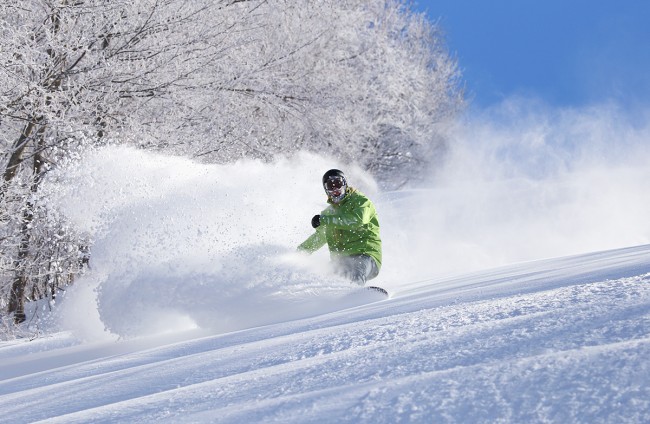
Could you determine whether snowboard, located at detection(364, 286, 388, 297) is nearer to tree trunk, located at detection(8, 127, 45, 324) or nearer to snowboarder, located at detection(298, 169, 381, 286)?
snowboarder, located at detection(298, 169, 381, 286)

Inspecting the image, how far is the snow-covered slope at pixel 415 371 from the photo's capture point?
6.08ft

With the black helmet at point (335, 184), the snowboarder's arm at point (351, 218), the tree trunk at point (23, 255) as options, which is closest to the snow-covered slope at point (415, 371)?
the snowboarder's arm at point (351, 218)

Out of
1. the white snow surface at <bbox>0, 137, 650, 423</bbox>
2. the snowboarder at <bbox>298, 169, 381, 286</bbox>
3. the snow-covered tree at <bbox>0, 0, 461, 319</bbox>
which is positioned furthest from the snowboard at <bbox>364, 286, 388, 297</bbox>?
the snow-covered tree at <bbox>0, 0, 461, 319</bbox>

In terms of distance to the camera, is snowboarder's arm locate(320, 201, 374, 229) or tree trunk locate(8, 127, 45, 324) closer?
snowboarder's arm locate(320, 201, 374, 229)

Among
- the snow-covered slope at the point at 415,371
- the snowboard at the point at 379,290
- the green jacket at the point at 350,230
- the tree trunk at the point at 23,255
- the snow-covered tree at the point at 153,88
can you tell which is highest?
the snow-covered tree at the point at 153,88

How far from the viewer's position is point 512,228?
40.4 ft

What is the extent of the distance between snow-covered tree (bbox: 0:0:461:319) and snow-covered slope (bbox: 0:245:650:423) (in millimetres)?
5446

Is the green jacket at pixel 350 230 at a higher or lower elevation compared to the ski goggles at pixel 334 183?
lower

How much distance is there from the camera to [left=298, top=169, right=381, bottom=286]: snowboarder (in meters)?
6.50

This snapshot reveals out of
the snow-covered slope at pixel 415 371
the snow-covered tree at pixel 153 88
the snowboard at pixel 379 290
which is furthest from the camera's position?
the snow-covered tree at pixel 153 88

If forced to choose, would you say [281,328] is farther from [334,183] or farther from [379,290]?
[334,183]

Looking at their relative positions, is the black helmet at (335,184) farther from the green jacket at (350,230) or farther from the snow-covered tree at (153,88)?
the snow-covered tree at (153,88)

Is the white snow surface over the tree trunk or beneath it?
beneath

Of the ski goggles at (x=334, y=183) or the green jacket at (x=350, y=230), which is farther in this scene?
the ski goggles at (x=334, y=183)
